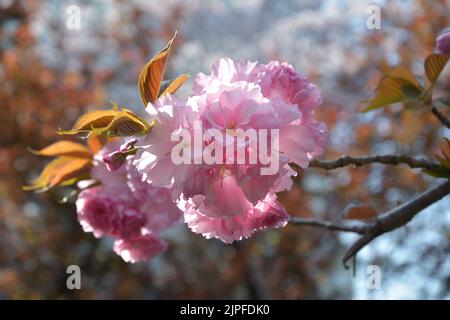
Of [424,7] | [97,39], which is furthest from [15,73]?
[424,7]

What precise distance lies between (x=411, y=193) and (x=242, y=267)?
1612mm

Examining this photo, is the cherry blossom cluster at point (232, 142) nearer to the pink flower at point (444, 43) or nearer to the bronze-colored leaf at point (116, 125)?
the bronze-colored leaf at point (116, 125)

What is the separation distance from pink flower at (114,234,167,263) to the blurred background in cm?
279

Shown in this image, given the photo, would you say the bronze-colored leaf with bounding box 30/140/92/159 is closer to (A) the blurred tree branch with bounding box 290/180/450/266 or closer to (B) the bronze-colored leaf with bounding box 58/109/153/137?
(B) the bronze-colored leaf with bounding box 58/109/153/137

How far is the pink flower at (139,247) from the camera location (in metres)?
1.30

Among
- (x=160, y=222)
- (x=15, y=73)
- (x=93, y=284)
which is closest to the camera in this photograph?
(x=160, y=222)

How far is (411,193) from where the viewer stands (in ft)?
13.7

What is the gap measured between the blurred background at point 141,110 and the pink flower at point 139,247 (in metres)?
2.79

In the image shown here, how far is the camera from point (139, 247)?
4.30 feet

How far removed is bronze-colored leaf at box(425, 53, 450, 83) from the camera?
1.07 meters

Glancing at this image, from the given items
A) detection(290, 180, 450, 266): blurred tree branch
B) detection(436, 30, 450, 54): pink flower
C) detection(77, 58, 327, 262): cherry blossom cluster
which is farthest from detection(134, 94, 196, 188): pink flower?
detection(436, 30, 450, 54): pink flower

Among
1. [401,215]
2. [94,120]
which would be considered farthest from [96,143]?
[401,215]
